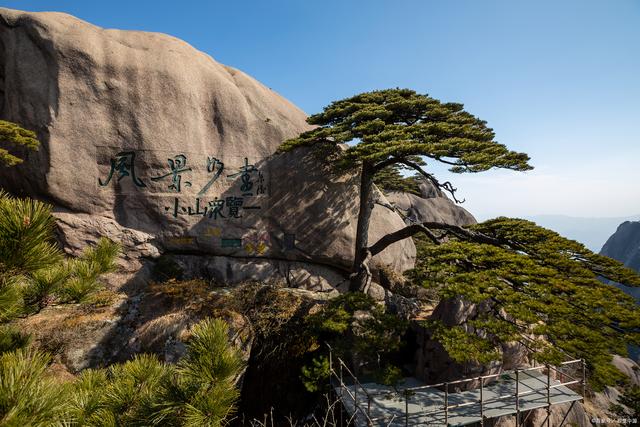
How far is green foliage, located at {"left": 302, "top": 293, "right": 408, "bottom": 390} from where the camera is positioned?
22.6 ft

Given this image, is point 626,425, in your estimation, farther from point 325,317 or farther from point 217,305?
point 217,305

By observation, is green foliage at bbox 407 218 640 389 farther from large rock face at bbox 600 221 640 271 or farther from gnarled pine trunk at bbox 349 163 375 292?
large rock face at bbox 600 221 640 271

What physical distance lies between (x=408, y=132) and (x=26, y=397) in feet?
25.2

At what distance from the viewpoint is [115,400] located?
9.02ft

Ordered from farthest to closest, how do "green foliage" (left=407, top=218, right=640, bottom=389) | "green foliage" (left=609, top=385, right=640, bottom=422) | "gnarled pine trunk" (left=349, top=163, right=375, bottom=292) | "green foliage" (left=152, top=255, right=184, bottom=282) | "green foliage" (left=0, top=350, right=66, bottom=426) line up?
"green foliage" (left=152, top=255, right=184, bottom=282) → "gnarled pine trunk" (left=349, top=163, right=375, bottom=292) → "green foliage" (left=609, top=385, right=640, bottom=422) → "green foliage" (left=407, top=218, right=640, bottom=389) → "green foliage" (left=0, top=350, right=66, bottom=426)

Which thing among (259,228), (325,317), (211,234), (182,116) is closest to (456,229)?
(325,317)

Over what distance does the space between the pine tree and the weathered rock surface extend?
1671 cm

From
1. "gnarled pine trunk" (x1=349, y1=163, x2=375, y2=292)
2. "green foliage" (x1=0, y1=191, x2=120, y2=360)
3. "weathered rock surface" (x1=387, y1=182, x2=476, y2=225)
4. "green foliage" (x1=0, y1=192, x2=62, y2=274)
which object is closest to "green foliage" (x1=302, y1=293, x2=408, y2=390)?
"gnarled pine trunk" (x1=349, y1=163, x2=375, y2=292)

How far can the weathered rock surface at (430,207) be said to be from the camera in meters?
26.4

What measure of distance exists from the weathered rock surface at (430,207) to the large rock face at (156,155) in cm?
1667

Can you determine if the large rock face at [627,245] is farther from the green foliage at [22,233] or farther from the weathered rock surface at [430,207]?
the green foliage at [22,233]

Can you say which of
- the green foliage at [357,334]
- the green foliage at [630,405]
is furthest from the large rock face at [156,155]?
the green foliage at [630,405]

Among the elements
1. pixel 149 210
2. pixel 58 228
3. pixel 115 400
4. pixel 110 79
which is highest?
pixel 110 79

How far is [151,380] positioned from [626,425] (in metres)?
11.6
